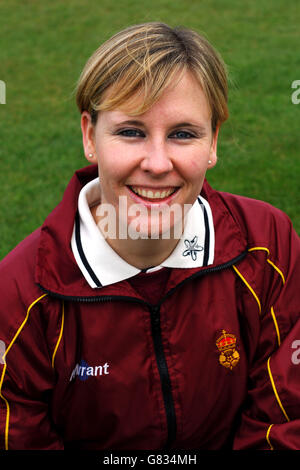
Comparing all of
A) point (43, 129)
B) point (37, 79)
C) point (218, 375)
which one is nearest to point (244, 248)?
point (218, 375)

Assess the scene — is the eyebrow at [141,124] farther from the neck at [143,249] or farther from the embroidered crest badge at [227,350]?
the embroidered crest badge at [227,350]

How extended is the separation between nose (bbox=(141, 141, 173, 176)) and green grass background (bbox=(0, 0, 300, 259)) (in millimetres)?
1363

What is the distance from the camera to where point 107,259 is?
1.97m

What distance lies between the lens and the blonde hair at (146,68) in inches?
67.3

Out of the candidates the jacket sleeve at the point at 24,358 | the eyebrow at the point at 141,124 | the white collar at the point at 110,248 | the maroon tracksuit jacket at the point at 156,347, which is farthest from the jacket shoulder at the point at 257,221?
the jacket sleeve at the point at 24,358

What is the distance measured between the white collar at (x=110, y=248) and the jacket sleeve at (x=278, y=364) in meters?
0.23

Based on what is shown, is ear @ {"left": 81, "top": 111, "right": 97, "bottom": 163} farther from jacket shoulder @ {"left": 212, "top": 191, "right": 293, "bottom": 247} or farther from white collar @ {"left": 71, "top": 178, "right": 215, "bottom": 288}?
jacket shoulder @ {"left": 212, "top": 191, "right": 293, "bottom": 247}

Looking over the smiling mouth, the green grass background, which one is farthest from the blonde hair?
the green grass background

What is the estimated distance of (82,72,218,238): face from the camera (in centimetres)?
173

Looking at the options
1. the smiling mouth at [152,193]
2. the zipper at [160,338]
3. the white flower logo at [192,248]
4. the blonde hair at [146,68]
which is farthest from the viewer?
the white flower logo at [192,248]

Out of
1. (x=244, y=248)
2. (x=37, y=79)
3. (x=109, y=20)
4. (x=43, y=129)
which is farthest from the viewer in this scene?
(x=109, y=20)

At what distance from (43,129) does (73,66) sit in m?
1.66

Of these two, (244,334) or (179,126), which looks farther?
(244,334)
